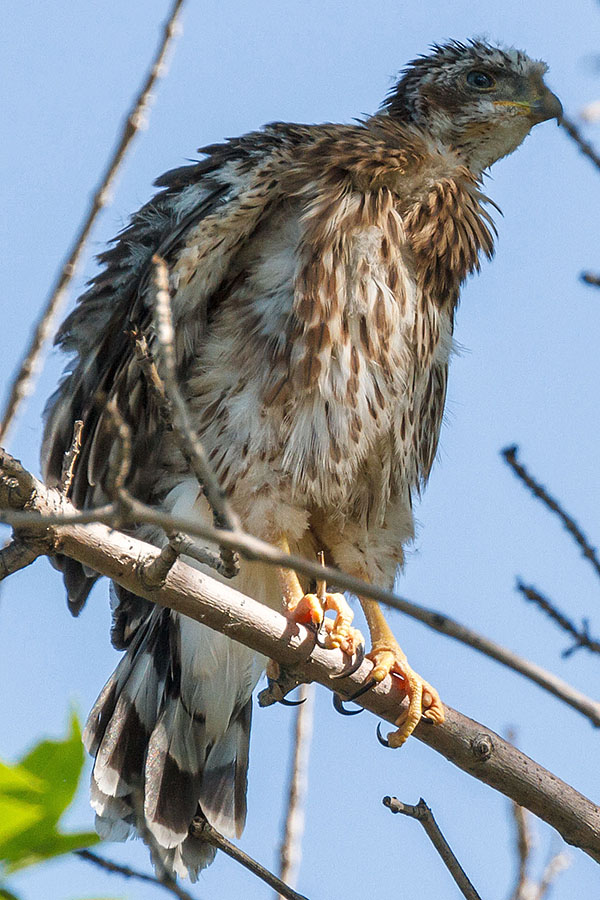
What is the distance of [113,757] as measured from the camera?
374 cm

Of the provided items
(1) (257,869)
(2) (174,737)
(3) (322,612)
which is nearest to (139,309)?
(3) (322,612)

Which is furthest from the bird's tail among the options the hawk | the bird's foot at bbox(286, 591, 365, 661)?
the bird's foot at bbox(286, 591, 365, 661)

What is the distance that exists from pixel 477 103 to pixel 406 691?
7.43 ft

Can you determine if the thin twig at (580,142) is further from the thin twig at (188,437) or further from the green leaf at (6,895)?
the green leaf at (6,895)

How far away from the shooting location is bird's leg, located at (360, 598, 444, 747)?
3229 millimetres

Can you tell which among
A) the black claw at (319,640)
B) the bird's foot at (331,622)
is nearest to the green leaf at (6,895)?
the black claw at (319,640)

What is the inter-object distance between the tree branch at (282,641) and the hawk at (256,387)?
46 centimetres

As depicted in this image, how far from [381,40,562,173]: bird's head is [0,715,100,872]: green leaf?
3.29m

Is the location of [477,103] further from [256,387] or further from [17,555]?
[17,555]

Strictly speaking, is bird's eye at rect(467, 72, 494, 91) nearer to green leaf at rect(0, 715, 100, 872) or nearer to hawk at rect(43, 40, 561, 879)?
hawk at rect(43, 40, 561, 879)

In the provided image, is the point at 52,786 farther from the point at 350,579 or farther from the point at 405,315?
the point at 405,315

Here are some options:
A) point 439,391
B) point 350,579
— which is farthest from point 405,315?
point 350,579

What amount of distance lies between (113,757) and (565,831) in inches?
60.9

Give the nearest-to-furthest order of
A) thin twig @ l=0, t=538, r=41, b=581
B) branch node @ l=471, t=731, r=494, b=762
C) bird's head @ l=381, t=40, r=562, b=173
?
1. thin twig @ l=0, t=538, r=41, b=581
2. branch node @ l=471, t=731, r=494, b=762
3. bird's head @ l=381, t=40, r=562, b=173
